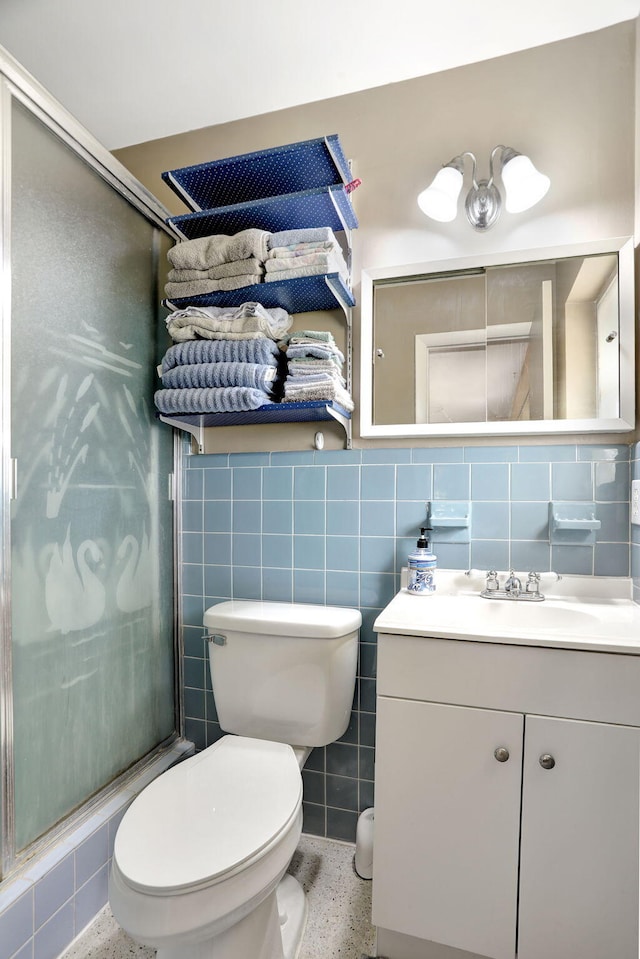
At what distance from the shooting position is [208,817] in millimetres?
1040

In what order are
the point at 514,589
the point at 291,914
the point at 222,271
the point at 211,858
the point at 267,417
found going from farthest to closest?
the point at 267,417 < the point at 222,271 < the point at 514,589 < the point at 291,914 < the point at 211,858

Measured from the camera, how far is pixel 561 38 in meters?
1.45

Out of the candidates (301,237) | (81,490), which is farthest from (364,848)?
(301,237)

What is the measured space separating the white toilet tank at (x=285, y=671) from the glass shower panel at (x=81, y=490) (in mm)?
308

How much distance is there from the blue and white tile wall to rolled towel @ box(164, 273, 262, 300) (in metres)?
0.54

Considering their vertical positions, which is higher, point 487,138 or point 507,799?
point 487,138

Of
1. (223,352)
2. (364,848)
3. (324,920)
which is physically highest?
(223,352)

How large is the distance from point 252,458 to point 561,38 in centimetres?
155

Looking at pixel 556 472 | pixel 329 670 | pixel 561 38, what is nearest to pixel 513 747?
pixel 329 670

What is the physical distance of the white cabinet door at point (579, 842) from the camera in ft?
3.31

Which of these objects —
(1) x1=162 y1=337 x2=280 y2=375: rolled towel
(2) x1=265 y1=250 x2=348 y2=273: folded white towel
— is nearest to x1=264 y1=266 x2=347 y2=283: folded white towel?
(2) x1=265 y1=250 x2=348 y2=273: folded white towel

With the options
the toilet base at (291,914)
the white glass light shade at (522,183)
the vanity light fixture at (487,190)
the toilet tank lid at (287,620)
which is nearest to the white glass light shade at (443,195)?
the vanity light fixture at (487,190)

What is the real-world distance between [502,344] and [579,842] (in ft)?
4.08

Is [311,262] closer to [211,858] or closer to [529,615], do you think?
[529,615]
